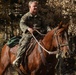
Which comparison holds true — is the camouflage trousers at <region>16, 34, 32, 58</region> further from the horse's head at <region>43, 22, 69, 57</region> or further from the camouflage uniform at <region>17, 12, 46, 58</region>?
the horse's head at <region>43, 22, 69, 57</region>

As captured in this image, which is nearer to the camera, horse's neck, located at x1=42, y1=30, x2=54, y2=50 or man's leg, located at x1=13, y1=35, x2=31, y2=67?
horse's neck, located at x1=42, y1=30, x2=54, y2=50

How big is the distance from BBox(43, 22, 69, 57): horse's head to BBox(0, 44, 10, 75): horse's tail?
2.01 meters

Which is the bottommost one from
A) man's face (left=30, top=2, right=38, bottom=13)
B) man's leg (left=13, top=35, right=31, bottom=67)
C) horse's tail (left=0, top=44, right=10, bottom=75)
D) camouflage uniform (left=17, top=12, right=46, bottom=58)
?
horse's tail (left=0, top=44, right=10, bottom=75)

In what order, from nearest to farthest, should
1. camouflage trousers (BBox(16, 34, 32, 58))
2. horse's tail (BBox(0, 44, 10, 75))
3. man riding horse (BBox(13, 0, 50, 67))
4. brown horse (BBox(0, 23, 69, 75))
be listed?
brown horse (BBox(0, 23, 69, 75)) < man riding horse (BBox(13, 0, 50, 67)) < camouflage trousers (BBox(16, 34, 32, 58)) < horse's tail (BBox(0, 44, 10, 75))

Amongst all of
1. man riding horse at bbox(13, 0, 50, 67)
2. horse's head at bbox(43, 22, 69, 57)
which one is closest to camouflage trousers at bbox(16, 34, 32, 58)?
man riding horse at bbox(13, 0, 50, 67)

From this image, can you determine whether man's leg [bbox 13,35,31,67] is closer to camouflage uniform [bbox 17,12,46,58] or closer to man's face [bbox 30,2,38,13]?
camouflage uniform [bbox 17,12,46,58]

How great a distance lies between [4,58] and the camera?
11.5m

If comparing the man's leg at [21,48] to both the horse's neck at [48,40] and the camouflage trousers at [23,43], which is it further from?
the horse's neck at [48,40]

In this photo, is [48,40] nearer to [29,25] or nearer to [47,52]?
[47,52]

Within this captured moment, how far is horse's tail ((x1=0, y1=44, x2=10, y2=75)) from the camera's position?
450 inches

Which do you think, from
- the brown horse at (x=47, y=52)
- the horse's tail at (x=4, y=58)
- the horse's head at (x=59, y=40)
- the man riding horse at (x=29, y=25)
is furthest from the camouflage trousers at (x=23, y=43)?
the horse's tail at (x=4, y=58)

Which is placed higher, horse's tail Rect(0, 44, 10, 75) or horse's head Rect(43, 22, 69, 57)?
horse's head Rect(43, 22, 69, 57)

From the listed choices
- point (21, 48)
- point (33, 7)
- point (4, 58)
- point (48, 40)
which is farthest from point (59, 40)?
point (4, 58)

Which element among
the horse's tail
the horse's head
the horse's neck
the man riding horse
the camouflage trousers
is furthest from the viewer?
the horse's tail
